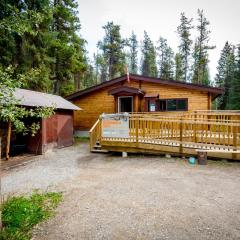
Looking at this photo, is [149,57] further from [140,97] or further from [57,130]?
[57,130]

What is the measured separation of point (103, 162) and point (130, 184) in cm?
319

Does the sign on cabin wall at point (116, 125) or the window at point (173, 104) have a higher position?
the window at point (173, 104)

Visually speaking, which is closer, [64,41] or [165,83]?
[165,83]

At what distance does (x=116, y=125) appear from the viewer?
34.3 ft

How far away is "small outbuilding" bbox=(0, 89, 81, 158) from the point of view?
11.0 metres

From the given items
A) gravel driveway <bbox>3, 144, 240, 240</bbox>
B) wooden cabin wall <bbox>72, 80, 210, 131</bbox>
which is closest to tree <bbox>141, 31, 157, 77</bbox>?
wooden cabin wall <bbox>72, 80, 210, 131</bbox>

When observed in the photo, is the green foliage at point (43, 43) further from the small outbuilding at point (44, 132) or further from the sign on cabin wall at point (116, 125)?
the sign on cabin wall at point (116, 125)

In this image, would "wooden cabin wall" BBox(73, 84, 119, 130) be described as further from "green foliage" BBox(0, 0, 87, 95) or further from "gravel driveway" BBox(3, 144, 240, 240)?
"gravel driveway" BBox(3, 144, 240, 240)

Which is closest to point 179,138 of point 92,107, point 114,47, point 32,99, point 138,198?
point 138,198

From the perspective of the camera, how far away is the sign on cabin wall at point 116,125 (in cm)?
1029

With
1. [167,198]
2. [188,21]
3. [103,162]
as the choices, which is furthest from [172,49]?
[167,198]

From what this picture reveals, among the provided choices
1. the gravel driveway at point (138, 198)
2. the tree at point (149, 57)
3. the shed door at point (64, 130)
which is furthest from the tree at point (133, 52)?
the gravel driveway at point (138, 198)

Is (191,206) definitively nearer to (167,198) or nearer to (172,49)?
(167,198)

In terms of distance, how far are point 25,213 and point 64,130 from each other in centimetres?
977
